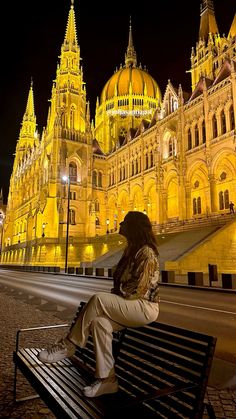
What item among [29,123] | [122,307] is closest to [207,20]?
[29,123]

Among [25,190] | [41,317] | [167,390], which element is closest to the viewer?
[167,390]

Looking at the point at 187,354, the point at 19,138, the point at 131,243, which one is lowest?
the point at 187,354

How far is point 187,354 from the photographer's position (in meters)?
2.34

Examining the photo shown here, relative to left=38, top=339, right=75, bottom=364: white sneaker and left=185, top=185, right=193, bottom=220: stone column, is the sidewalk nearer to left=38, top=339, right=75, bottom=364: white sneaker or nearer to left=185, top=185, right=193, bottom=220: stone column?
left=38, top=339, right=75, bottom=364: white sneaker

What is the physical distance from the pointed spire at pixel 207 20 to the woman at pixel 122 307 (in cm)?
5879

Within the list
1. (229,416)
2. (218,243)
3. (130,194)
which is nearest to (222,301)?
(229,416)

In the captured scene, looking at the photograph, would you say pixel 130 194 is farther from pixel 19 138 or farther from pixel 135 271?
pixel 19 138

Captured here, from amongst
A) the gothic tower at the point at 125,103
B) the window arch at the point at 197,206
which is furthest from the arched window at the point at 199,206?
the gothic tower at the point at 125,103

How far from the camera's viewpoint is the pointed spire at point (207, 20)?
52.7 meters

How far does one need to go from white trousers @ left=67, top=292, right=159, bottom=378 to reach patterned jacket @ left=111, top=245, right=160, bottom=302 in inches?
2.7

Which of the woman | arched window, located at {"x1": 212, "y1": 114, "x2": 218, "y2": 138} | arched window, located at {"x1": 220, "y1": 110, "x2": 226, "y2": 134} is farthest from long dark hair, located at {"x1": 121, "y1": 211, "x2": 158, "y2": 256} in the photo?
arched window, located at {"x1": 212, "y1": 114, "x2": 218, "y2": 138}

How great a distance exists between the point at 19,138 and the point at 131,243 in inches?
3821

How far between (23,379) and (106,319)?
2017mm

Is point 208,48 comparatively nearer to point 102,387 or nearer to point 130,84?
point 130,84
